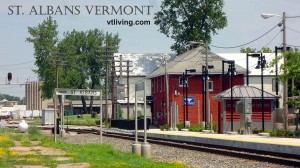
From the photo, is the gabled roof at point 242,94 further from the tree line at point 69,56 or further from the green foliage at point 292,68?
the tree line at point 69,56

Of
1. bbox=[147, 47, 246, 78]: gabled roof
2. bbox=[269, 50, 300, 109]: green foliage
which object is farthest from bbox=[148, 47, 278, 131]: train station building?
bbox=[269, 50, 300, 109]: green foliage

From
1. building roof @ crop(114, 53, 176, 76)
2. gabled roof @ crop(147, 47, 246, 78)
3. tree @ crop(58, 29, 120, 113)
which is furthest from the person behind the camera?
tree @ crop(58, 29, 120, 113)

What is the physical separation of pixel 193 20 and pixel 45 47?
3869cm

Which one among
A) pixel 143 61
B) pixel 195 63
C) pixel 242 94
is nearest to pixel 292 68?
pixel 242 94

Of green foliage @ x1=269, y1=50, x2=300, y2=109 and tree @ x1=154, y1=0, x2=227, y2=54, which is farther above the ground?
tree @ x1=154, y1=0, x2=227, y2=54

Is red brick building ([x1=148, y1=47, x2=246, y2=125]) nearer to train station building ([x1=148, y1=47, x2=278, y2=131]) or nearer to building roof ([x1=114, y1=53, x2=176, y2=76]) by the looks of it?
train station building ([x1=148, y1=47, x2=278, y2=131])

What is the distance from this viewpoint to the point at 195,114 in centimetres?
7512

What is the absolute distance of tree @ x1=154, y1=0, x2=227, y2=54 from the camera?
88.3 m

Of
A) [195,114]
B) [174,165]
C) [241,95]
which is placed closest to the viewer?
[174,165]

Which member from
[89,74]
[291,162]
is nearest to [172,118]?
[291,162]

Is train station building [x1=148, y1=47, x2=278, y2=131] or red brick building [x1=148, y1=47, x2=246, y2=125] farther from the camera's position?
red brick building [x1=148, y1=47, x2=246, y2=125]

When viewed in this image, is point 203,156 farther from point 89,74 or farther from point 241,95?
point 89,74

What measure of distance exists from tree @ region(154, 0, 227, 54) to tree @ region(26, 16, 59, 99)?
33430 mm

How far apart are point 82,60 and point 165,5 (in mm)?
55191
